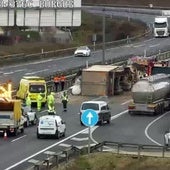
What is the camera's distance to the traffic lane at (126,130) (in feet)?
141

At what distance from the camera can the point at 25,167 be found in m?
33.1

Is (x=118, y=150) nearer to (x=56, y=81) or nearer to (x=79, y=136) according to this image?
(x=79, y=136)

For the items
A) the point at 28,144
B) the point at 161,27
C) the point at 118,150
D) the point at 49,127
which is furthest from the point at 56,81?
the point at 161,27

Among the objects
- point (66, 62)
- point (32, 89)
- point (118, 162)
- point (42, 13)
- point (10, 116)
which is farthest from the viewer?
point (66, 62)

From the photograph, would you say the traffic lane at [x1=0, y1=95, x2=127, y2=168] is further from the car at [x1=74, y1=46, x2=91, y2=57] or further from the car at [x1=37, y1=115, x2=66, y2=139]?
the car at [x1=74, y1=46, x2=91, y2=57]

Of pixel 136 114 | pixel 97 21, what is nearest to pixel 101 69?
pixel 136 114

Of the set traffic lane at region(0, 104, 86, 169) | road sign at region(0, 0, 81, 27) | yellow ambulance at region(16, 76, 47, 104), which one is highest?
road sign at region(0, 0, 81, 27)

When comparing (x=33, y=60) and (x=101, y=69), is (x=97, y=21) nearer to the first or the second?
(x=33, y=60)

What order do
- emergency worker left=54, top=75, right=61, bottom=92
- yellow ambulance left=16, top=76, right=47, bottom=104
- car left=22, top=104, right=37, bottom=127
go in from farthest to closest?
1. emergency worker left=54, top=75, right=61, bottom=92
2. yellow ambulance left=16, top=76, right=47, bottom=104
3. car left=22, top=104, right=37, bottom=127

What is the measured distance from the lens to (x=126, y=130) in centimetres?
4678

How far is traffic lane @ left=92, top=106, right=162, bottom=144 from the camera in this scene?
141 feet

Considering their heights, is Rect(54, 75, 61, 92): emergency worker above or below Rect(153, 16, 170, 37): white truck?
below

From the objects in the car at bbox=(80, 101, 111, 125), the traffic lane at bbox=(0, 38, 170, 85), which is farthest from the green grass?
the traffic lane at bbox=(0, 38, 170, 85)

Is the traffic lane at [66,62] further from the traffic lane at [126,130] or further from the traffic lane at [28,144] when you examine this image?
the traffic lane at [28,144]
